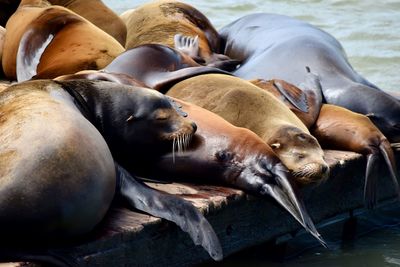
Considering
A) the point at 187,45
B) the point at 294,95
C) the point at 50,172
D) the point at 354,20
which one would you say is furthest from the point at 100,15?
the point at 354,20

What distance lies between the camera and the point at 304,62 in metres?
6.50

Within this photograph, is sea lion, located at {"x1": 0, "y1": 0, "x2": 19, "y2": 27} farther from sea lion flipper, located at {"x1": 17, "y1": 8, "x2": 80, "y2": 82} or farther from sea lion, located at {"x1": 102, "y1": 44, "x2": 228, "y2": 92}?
sea lion, located at {"x1": 102, "y1": 44, "x2": 228, "y2": 92}

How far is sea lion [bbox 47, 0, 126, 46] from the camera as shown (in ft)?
25.6

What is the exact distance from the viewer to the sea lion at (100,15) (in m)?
7.79

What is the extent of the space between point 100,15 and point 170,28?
0.65m

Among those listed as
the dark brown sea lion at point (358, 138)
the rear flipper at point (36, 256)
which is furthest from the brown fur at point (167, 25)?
the rear flipper at point (36, 256)

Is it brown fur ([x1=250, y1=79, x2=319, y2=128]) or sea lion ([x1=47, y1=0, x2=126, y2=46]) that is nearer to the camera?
brown fur ([x1=250, y1=79, x2=319, y2=128])

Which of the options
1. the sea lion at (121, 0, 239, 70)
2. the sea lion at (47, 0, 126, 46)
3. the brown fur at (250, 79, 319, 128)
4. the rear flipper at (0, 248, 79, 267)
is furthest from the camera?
the sea lion at (47, 0, 126, 46)

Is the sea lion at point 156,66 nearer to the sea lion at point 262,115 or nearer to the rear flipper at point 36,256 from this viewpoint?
the sea lion at point 262,115

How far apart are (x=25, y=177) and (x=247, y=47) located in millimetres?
3938

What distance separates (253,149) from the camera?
4691mm

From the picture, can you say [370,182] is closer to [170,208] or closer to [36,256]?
[170,208]

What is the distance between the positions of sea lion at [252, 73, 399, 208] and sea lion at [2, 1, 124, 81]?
117 centimetres

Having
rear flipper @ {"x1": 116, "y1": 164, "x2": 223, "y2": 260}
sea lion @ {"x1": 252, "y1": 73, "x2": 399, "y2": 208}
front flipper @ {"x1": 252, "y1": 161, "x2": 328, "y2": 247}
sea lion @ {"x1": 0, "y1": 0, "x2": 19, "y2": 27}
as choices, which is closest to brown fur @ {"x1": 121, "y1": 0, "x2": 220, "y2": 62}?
sea lion @ {"x1": 0, "y1": 0, "x2": 19, "y2": 27}
